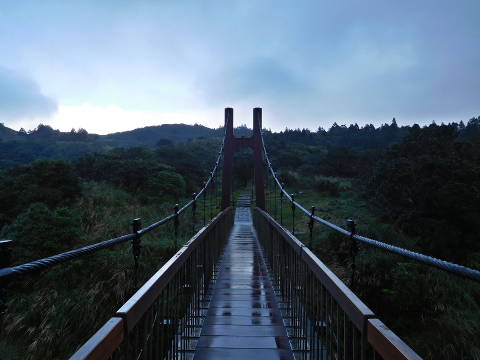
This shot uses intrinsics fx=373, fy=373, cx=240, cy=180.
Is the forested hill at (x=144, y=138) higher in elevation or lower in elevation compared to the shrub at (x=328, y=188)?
higher

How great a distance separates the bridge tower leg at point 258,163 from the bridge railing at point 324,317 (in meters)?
8.85

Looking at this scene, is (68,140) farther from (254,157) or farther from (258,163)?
(258,163)

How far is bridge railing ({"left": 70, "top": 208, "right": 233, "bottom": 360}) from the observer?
1127mm

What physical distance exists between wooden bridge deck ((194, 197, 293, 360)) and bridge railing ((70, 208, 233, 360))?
14 centimetres

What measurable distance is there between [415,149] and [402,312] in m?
11.3

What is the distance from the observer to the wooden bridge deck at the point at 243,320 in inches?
108

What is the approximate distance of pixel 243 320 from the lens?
11.4 ft

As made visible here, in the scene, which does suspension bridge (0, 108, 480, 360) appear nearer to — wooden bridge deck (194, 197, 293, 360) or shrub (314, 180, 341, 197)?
wooden bridge deck (194, 197, 293, 360)

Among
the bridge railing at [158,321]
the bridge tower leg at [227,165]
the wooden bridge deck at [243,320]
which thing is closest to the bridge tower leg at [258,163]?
the bridge tower leg at [227,165]

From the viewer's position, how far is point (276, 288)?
177 inches

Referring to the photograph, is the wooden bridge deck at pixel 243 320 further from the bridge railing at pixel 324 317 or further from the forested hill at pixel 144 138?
the forested hill at pixel 144 138

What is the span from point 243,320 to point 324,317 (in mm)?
1222

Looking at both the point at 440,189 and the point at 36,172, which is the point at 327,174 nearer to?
the point at 440,189

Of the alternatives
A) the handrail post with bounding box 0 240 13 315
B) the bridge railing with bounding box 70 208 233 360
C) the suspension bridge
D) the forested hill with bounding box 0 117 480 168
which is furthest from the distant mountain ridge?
the handrail post with bounding box 0 240 13 315
